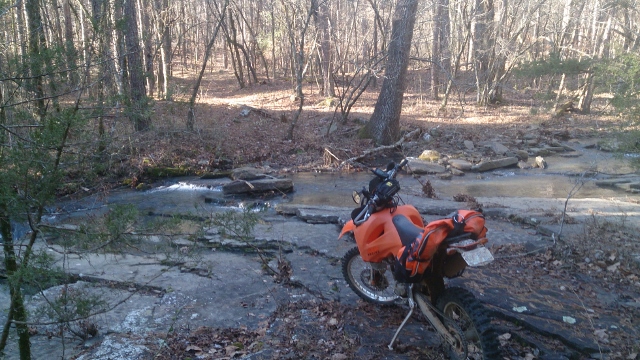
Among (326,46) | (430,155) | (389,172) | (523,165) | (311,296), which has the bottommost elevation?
(523,165)

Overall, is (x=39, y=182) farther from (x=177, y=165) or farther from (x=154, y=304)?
(x=177, y=165)

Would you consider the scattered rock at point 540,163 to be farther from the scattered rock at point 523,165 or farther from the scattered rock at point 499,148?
the scattered rock at point 499,148

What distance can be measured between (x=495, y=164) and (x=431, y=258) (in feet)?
41.0

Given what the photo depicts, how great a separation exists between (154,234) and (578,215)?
6574 millimetres

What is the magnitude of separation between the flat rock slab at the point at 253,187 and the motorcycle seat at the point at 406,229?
7.82 metres

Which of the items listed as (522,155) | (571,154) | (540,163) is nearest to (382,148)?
(522,155)

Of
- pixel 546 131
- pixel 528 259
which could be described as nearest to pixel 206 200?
pixel 528 259

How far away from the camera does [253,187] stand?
467 inches

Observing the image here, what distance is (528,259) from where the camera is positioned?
5898 millimetres

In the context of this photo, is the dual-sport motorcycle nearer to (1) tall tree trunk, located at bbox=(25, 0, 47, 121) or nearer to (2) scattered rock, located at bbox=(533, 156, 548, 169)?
(1) tall tree trunk, located at bbox=(25, 0, 47, 121)

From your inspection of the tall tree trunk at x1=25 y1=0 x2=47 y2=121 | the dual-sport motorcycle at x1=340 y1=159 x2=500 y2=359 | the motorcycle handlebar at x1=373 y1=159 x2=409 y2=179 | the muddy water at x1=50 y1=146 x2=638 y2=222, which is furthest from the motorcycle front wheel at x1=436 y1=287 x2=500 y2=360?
the muddy water at x1=50 y1=146 x2=638 y2=222

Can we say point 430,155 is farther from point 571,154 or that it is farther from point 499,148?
point 571,154

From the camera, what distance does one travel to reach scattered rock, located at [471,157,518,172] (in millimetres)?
15008

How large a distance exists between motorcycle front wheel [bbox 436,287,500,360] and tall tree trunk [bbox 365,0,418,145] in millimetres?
13999
